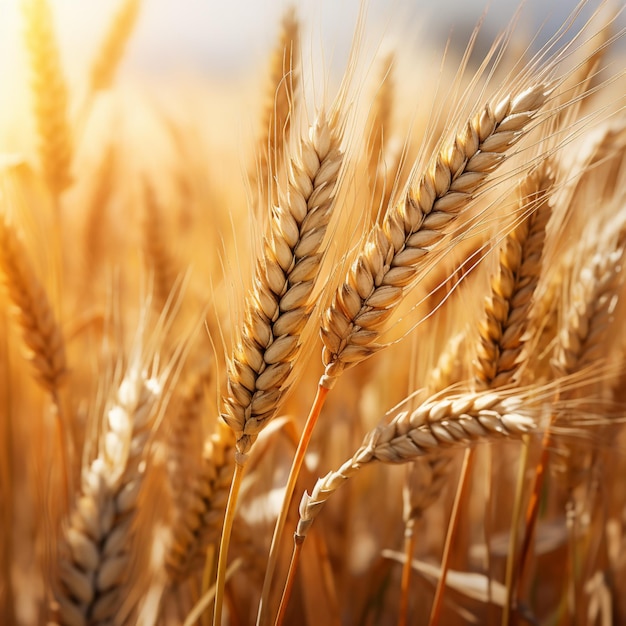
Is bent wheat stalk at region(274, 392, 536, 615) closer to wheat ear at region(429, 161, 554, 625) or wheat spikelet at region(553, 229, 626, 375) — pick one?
wheat ear at region(429, 161, 554, 625)

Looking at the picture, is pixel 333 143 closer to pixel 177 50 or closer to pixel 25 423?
pixel 25 423

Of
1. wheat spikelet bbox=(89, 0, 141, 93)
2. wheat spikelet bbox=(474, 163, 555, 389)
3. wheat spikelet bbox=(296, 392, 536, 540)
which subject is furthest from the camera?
wheat spikelet bbox=(89, 0, 141, 93)

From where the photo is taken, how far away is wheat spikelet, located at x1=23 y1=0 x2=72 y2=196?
1367mm

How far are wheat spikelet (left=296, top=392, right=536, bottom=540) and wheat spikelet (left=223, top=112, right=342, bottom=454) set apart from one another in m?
0.11

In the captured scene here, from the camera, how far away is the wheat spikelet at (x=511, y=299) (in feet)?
2.78

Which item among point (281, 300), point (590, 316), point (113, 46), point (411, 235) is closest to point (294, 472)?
point (281, 300)

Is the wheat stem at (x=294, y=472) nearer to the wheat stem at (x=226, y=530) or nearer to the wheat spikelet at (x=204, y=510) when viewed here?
the wheat stem at (x=226, y=530)

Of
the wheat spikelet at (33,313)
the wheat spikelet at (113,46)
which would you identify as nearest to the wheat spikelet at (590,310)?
the wheat spikelet at (33,313)

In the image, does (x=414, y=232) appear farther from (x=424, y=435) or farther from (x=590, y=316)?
(x=590, y=316)

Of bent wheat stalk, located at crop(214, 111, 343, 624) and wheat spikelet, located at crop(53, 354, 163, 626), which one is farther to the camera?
wheat spikelet, located at crop(53, 354, 163, 626)

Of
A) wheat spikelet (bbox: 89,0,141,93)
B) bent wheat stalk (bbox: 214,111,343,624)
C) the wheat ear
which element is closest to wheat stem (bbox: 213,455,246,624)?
bent wheat stalk (bbox: 214,111,343,624)

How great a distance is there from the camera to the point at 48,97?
1.39 m

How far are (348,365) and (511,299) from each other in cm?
28

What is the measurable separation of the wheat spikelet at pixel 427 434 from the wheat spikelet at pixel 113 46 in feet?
4.55
